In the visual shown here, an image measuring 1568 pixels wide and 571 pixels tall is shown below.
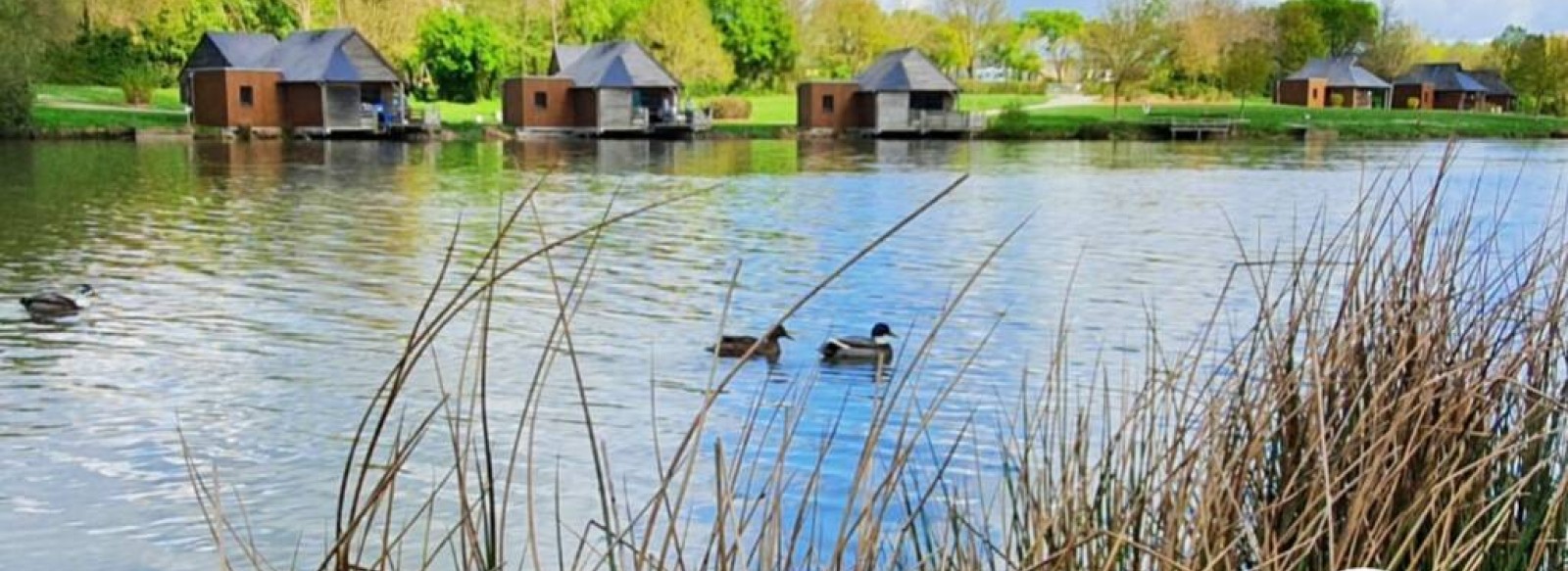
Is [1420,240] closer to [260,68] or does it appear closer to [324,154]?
[324,154]

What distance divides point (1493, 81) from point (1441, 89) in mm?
4707

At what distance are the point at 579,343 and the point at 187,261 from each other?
6.72 meters

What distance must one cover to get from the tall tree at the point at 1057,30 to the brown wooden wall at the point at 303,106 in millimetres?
64289

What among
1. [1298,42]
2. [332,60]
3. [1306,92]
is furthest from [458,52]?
[1298,42]

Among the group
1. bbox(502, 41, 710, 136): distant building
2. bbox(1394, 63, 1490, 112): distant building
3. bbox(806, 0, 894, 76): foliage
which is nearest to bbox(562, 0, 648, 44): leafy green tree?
bbox(806, 0, 894, 76): foliage

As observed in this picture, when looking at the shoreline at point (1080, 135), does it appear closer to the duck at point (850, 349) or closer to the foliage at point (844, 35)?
the foliage at point (844, 35)

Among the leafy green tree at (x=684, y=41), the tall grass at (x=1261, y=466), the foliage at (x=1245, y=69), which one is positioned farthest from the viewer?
the foliage at (x=1245, y=69)

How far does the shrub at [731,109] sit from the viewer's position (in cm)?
6794

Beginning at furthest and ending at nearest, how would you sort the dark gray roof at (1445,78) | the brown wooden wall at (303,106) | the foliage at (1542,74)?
the dark gray roof at (1445,78)
the foliage at (1542,74)
the brown wooden wall at (303,106)

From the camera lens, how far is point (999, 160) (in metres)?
39.5

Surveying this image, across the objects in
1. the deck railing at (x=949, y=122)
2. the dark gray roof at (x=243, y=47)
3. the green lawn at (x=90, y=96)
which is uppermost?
the dark gray roof at (x=243, y=47)

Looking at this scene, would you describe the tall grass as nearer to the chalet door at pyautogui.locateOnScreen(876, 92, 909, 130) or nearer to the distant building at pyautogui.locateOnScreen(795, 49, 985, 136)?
the distant building at pyautogui.locateOnScreen(795, 49, 985, 136)

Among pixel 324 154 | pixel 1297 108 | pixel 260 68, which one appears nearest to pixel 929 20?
pixel 1297 108

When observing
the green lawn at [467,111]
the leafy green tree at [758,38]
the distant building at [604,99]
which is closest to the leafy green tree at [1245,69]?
the leafy green tree at [758,38]
